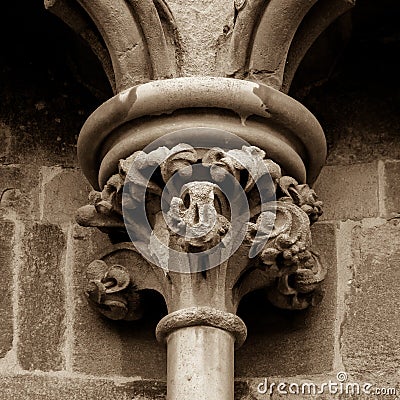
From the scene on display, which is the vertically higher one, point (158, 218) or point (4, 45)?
point (4, 45)

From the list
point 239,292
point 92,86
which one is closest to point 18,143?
point 92,86

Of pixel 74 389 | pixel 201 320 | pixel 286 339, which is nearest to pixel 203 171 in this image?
pixel 201 320

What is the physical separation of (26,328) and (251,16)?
2.81 ft

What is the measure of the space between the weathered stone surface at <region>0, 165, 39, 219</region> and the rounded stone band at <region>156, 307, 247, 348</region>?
1.92ft

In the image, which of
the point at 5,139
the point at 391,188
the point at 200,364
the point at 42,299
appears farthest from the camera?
the point at 5,139

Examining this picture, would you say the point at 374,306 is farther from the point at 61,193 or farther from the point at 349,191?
the point at 61,193

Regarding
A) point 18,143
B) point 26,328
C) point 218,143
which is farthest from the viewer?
point 18,143

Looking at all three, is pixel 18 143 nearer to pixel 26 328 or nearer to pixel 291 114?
pixel 26 328

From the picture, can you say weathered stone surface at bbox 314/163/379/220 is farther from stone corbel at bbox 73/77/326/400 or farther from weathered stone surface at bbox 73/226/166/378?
weathered stone surface at bbox 73/226/166/378

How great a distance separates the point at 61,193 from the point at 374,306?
78cm

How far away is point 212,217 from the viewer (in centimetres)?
344

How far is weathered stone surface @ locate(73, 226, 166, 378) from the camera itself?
3.71 metres

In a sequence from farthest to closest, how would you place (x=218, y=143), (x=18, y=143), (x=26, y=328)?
(x=18, y=143), (x=26, y=328), (x=218, y=143)

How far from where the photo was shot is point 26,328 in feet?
12.4
